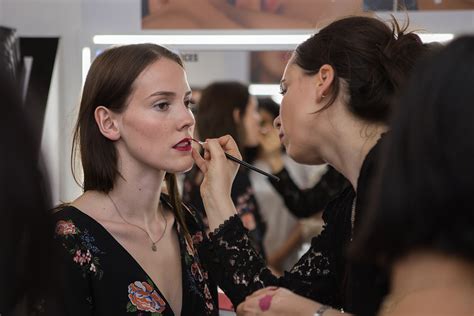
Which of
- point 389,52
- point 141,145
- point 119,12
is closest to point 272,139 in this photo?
point 119,12

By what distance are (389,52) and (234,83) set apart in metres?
1.55

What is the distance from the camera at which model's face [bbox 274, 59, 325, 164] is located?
4.75 feet

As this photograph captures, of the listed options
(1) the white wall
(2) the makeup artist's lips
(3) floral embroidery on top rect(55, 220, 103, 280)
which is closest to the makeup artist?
(2) the makeup artist's lips

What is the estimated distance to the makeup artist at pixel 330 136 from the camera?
1.39 meters

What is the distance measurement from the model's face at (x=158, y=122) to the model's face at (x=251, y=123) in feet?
4.36

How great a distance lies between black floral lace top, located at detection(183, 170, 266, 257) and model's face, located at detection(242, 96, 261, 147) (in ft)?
0.59

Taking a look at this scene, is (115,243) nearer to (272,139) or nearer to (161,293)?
(161,293)

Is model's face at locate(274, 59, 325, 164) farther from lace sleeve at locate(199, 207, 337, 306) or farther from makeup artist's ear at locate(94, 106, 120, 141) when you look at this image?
makeup artist's ear at locate(94, 106, 120, 141)

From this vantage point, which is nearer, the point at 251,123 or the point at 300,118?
the point at 300,118

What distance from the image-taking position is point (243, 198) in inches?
113

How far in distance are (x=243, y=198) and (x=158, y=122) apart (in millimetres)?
1302

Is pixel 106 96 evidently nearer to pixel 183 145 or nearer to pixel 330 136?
pixel 183 145

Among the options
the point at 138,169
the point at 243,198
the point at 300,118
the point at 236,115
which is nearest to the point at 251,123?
the point at 236,115

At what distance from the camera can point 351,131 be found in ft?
4.62
